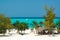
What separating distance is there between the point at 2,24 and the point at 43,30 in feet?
21.6

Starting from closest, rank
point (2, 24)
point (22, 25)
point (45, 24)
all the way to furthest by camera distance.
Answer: point (2, 24)
point (45, 24)
point (22, 25)

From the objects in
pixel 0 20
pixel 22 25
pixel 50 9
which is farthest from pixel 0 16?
pixel 50 9

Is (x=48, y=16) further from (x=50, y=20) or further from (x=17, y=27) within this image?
(x=17, y=27)

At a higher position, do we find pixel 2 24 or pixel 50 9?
pixel 50 9

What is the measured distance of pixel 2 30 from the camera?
2964 centimetres

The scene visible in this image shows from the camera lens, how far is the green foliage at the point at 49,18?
2998 centimetres

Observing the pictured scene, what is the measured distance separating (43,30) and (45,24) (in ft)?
3.73

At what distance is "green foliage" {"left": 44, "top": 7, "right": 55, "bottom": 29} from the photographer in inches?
1180

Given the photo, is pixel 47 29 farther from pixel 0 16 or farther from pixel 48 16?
pixel 0 16

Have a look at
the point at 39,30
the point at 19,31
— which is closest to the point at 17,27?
the point at 19,31

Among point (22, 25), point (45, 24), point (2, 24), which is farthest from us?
point (22, 25)

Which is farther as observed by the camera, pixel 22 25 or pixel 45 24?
pixel 22 25

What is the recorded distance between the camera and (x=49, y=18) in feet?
99.8

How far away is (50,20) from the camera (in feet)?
99.6
